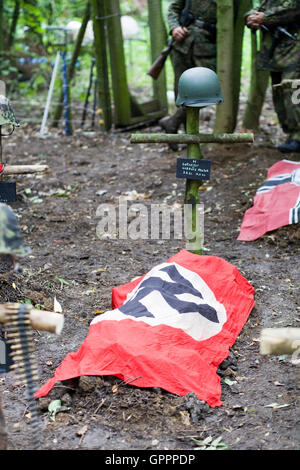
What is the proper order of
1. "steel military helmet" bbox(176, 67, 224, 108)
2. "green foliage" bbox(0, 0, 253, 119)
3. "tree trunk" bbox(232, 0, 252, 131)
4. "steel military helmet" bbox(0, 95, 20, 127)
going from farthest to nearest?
1. "green foliage" bbox(0, 0, 253, 119)
2. "tree trunk" bbox(232, 0, 252, 131)
3. "steel military helmet" bbox(176, 67, 224, 108)
4. "steel military helmet" bbox(0, 95, 20, 127)

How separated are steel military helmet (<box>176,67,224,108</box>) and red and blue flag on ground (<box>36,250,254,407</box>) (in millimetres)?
1113

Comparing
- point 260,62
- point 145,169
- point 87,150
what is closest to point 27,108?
point 87,150

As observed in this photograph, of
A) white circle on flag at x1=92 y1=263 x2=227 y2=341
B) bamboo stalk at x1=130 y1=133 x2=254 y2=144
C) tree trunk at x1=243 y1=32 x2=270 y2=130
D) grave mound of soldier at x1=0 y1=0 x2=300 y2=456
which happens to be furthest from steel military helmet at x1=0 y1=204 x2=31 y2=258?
tree trunk at x1=243 y1=32 x2=270 y2=130

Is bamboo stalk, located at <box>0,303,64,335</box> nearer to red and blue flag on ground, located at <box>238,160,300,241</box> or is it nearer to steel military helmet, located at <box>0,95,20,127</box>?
steel military helmet, located at <box>0,95,20,127</box>

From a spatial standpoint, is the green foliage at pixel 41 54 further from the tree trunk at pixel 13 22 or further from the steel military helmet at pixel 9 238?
the steel military helmet at pixel 9 238

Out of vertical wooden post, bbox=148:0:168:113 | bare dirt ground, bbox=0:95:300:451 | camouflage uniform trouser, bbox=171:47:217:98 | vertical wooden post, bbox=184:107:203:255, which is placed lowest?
bare dirt ground, bbox=0:95:300:451

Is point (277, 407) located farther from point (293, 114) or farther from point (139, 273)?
point (293, 114)

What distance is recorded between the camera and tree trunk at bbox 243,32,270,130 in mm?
7184

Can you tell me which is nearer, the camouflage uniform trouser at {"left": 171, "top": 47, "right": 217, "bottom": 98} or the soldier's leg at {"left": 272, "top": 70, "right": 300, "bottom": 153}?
the soldier's leg at {"left": 272, "top": 70, "right": 300, "bottom": 153}

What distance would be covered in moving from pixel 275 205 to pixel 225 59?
2.16m

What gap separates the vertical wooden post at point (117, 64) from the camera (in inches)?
333

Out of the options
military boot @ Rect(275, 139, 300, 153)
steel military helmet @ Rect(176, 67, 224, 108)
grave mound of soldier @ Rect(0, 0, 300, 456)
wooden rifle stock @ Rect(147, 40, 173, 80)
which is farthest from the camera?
wooden rifle stock @ Rect(147, 40, 173, 80)

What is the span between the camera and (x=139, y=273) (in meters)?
4.57
